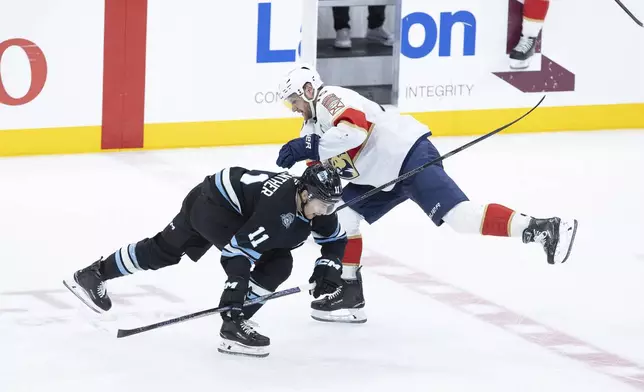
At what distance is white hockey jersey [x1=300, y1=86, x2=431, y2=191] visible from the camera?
5.41 m

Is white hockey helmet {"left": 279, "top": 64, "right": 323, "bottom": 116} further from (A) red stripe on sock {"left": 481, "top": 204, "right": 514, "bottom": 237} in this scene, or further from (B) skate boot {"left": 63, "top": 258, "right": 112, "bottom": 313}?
(B) skate boot {"left": 63, "top": 258, "right": 112, "bottom": 313}

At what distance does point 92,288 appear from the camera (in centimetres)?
525

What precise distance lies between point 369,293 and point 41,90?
2879 mm

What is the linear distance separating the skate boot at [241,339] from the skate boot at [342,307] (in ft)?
1.87

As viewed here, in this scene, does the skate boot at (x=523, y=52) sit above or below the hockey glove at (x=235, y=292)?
above

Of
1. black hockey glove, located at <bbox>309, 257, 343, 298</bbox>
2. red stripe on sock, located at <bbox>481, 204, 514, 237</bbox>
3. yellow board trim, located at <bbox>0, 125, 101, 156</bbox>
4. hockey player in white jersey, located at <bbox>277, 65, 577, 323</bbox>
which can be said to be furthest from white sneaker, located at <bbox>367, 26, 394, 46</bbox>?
black hockey glove, located at <bbox>309, 257, 343, 298</bbox>

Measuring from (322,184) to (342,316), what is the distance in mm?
978

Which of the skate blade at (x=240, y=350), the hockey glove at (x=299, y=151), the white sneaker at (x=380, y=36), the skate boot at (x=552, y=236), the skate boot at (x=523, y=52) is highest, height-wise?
the white sneaker at (x=380, y=36)

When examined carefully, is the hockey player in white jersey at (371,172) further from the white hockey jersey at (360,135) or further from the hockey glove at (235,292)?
the hockey glove at (235,292)

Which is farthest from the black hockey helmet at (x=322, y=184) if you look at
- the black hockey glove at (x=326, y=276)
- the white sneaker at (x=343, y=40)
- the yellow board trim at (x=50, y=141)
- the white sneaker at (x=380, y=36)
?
the white sneaker at (x=380, y=36)

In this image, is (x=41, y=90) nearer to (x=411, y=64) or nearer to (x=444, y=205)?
(x=411, y=64)

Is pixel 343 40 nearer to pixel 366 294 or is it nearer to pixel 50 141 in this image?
pixel 50 141

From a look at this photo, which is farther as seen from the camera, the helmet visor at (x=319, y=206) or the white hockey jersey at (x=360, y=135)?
the white hockey jersey at (x=360, y=135)

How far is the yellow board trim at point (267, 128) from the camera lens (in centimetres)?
812
